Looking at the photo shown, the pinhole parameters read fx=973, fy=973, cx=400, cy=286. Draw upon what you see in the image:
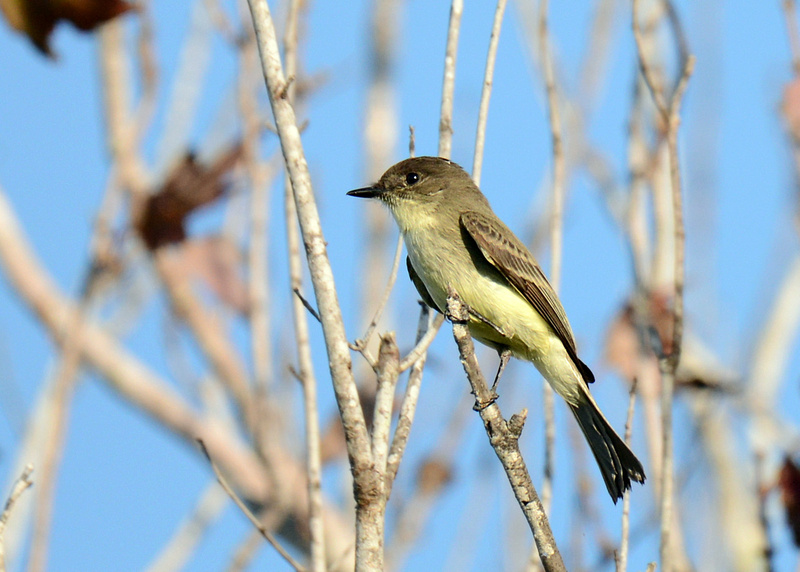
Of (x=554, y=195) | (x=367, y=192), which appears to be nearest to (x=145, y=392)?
(x=367, y=192)

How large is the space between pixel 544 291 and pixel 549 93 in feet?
3.18

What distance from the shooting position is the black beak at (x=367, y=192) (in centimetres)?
534

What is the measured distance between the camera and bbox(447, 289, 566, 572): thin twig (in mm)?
3047

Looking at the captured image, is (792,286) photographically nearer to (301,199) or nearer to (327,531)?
(327,531)

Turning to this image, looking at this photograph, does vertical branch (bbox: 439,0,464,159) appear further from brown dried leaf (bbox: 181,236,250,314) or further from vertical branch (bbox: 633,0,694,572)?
brown dried leaf (bbox: 181,236,250,314)

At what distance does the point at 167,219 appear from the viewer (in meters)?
4.77

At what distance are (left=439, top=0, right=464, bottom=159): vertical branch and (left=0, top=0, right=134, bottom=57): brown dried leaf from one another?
1.28 m

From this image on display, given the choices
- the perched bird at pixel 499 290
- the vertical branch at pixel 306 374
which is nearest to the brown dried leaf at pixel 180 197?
the vertical branch at pixel 306 374

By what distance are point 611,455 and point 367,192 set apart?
6.51ft

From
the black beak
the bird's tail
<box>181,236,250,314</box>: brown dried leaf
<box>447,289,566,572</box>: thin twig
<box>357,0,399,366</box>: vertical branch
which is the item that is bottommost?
<box>447,289,566,572</box>: thin twig

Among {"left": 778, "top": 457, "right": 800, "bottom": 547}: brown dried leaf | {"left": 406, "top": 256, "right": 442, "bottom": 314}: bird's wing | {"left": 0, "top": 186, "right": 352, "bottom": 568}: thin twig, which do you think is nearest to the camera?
{"left": 778, "top": 457, "right": 800, "bottom": 547}: brown dried leaf

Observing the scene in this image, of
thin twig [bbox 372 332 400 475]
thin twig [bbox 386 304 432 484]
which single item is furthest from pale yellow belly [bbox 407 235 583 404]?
thin twig [bbox 372 332 400 475]

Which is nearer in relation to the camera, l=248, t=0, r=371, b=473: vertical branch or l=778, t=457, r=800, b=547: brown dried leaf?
l=248, t=0, r=371, b=473: vertical branch

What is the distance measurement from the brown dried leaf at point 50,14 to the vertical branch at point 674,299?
2239 mm
